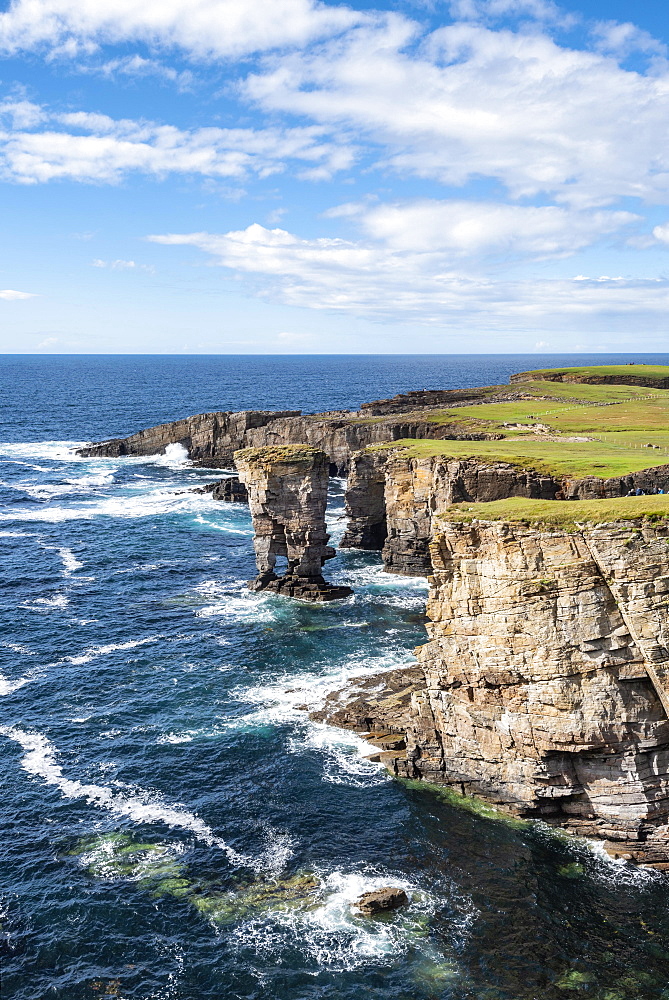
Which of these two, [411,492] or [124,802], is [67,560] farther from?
[124,802]

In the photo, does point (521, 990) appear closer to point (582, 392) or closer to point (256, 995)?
point (256, 995)

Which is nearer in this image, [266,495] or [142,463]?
[266,495]

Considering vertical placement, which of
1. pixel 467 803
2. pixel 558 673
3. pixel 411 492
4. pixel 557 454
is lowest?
pixel 467 803

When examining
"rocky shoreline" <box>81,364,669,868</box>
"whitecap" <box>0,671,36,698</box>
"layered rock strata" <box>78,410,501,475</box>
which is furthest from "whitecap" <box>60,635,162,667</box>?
"layered rock strata" <box>78,410,501,475</box>

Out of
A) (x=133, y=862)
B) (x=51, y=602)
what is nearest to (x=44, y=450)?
A: (x=51, y=602)

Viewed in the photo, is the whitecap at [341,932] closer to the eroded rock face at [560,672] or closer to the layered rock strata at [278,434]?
the eroded rock face at [560,672]

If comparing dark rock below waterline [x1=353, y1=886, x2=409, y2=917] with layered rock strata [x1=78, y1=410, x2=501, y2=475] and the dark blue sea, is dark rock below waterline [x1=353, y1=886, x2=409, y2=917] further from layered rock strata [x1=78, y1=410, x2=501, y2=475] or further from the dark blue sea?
layered rock strata [x1=78, y1=410, x2=501, y2=475]

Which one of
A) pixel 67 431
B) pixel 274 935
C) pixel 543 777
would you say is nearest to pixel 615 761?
pixel 543 777

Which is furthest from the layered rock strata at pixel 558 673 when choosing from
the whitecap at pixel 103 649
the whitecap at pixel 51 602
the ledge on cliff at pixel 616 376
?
the ledge on cliff at pixel 616 376
